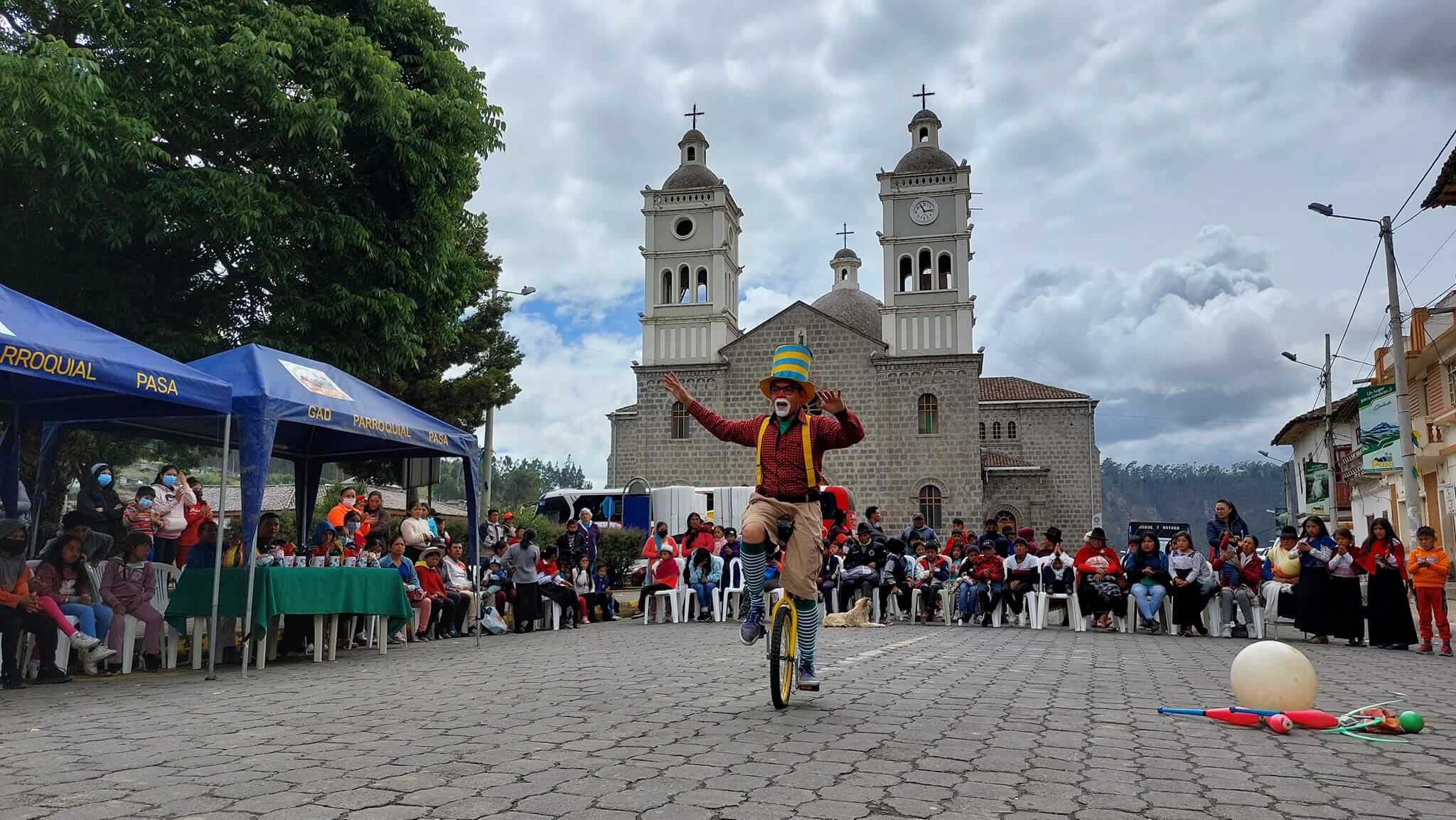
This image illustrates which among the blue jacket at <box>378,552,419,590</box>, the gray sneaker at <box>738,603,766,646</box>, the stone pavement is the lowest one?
the stone pavement

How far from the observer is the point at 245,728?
18.0 feet

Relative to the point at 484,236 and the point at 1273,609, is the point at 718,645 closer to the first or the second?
the point at 1273,609

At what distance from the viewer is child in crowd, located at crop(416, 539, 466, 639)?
1273cm

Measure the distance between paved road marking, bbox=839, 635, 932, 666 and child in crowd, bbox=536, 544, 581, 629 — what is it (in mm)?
5240

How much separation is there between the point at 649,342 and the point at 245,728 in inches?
1628

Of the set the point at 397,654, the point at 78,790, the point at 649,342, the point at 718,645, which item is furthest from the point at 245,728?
the point at 649,342

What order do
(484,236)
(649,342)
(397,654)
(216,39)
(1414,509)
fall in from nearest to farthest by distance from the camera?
(397,654), (216,39), (1414,509), (484,236), (649,342)

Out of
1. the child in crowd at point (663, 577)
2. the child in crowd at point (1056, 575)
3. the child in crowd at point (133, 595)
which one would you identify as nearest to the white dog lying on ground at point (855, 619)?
the child in crowd at point (1056, 575)

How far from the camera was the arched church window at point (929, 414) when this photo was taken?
140 feet

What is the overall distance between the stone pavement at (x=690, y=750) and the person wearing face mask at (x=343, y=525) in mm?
3776

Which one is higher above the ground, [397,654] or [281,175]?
[281,175]

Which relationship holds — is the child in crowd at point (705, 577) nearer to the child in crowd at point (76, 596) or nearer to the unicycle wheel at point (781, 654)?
the child in crowd at point (76, 596)

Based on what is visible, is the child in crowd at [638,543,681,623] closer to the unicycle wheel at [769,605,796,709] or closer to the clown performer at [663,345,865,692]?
the clown performer at [663,345,865,692]

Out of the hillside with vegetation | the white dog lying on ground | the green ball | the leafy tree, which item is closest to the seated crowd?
the white dog lying on ground
